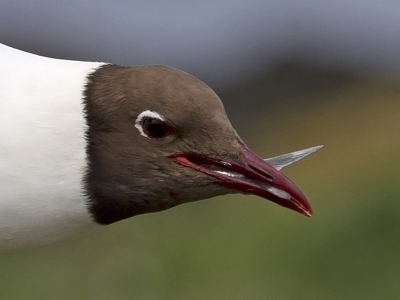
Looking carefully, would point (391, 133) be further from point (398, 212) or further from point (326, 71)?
point (326, 71)

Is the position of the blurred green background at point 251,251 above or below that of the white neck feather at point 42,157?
below

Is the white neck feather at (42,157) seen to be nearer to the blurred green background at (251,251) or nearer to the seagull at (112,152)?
the seagull at (112,152)

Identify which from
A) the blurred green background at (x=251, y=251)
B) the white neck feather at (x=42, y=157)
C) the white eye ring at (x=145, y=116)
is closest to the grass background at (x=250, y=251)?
the blurred green background at (x=251, y=251)

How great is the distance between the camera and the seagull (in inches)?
94.9

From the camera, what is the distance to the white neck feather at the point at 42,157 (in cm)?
240

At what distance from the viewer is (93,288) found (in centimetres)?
534

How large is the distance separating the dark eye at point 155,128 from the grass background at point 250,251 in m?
2.65

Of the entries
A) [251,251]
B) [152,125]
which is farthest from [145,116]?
[251,251]

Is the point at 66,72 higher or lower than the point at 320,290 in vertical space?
higher

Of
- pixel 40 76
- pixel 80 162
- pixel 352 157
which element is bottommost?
pixel 352 157

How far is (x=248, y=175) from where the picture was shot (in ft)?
8.16

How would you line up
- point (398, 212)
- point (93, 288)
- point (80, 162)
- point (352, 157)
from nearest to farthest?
point (80, 162), point (93, 288), point (398, 212), point (352, 157)

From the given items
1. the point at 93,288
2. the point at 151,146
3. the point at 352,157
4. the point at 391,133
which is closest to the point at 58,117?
→ the point at 151,146

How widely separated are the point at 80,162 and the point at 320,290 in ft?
11.0
